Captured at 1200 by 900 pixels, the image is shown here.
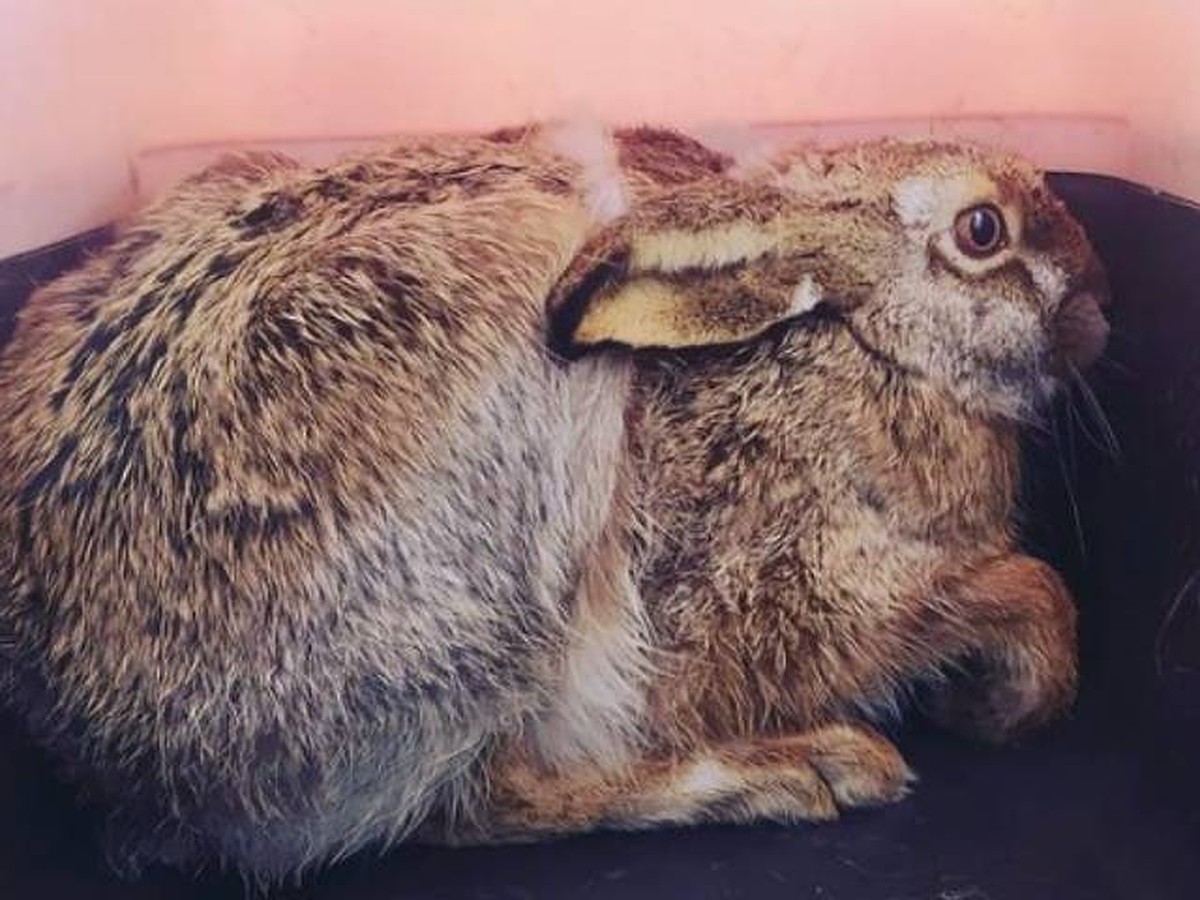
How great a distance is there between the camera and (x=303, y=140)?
1.50 metres

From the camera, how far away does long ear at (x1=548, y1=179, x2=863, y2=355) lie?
1.12 m

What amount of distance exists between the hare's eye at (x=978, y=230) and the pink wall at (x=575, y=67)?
Result: 26cm

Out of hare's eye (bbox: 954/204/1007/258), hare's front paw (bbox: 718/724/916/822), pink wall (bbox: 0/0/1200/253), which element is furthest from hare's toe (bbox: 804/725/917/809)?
pink wall (bbox: 0/0/1200/253)

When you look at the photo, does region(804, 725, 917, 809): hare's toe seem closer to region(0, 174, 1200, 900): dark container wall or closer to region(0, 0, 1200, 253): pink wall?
region(0, 174, 1200, 900): dark container wall

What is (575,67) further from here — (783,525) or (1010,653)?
(1010,653)

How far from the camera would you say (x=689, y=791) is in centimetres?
120

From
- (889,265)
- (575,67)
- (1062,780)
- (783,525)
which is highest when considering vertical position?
(575,67)

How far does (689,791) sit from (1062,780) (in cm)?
28

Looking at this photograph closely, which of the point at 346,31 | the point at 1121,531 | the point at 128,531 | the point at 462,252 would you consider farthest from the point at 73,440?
the point at 1121,531

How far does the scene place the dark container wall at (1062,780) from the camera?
1.13 m

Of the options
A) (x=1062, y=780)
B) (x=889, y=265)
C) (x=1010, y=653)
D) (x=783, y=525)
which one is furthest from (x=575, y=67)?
(x=1062, y=780)

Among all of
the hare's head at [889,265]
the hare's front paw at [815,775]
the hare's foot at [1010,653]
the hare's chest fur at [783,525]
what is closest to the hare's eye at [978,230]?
the hare's head at [889,265]

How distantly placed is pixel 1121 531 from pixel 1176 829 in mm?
264

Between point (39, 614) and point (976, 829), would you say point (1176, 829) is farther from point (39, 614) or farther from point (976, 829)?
point (39, 614)
